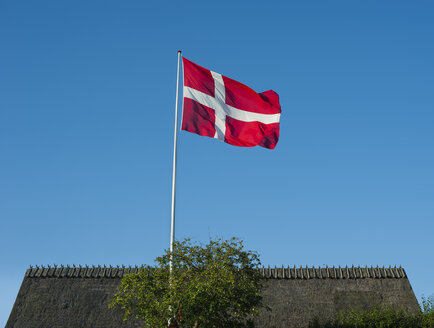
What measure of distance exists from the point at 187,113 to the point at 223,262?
740 cm

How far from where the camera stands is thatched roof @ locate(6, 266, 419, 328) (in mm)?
31922

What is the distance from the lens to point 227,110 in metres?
26.5

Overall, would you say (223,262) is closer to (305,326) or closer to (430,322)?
(305,326)

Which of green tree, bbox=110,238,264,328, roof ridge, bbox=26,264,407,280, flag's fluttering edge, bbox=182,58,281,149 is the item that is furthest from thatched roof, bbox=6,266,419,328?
flag's fluttering edge, bbox=182,58,281,149

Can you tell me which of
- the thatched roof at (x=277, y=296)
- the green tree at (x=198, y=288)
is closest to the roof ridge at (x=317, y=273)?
the thatched roof at (x=277, y=296)

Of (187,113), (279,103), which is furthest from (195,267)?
(279,103)

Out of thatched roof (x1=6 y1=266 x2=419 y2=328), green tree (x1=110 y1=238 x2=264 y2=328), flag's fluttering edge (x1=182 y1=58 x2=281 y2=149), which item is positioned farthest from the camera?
thatched roof (x1=6 y1=266 x2=419 y2=328)

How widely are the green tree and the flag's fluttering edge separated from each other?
5622 mm

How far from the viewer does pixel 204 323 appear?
22.5 metres

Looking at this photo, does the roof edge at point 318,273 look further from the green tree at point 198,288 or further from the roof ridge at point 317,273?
the green tree at point 198,288

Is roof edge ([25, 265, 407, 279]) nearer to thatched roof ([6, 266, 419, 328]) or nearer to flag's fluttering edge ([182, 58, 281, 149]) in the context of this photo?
thatched roof ([6, 266, 419, 328])

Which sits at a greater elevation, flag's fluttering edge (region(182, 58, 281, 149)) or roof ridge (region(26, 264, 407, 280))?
flag's fluttering edge (region(182, 58, 281, 149))

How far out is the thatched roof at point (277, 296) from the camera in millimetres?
31922

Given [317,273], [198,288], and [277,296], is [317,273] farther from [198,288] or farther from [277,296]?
[198,288]
